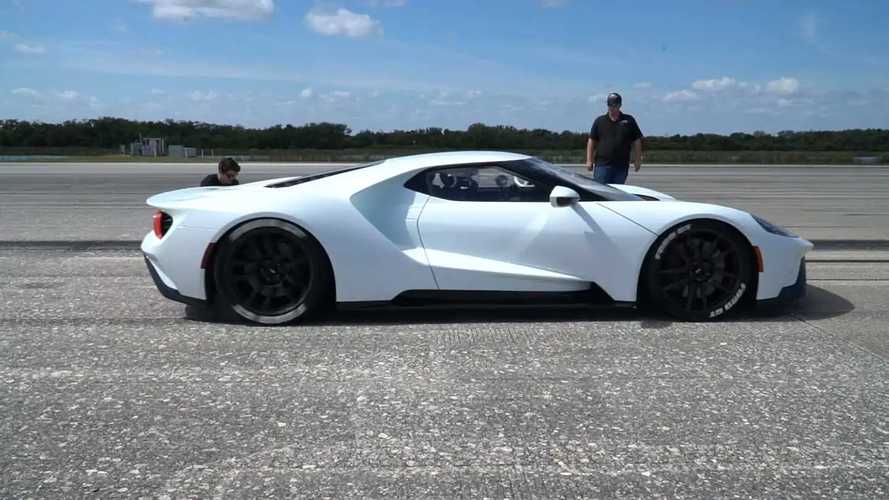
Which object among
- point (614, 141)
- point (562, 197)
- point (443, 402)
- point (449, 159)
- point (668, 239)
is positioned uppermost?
point (614, 141)

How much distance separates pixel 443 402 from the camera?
12.4 ft

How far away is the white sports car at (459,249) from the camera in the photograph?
5215 mm

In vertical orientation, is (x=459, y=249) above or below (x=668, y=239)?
below

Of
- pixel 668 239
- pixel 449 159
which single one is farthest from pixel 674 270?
pixel 449 159

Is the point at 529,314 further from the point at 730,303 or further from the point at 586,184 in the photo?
the point at 730,303

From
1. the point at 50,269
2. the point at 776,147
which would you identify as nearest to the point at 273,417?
the point at 50,269

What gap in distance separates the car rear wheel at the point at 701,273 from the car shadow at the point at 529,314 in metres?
0.15

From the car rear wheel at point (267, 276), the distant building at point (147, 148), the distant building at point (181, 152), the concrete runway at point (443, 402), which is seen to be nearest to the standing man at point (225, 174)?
the concrete runway at point (443, 402)

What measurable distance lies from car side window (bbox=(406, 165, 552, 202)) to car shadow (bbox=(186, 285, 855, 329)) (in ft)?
2.64

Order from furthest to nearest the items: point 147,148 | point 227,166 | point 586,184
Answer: point 147,148 < point 227,166 < point 586,184

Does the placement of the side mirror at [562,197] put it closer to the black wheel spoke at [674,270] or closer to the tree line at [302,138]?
the black wheel spoke at [674,270]

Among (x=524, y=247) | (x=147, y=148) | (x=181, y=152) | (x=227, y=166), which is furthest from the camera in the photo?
(x=147, y=148)

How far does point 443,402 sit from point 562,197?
198 centimetres

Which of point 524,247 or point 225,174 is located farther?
point 225,174
